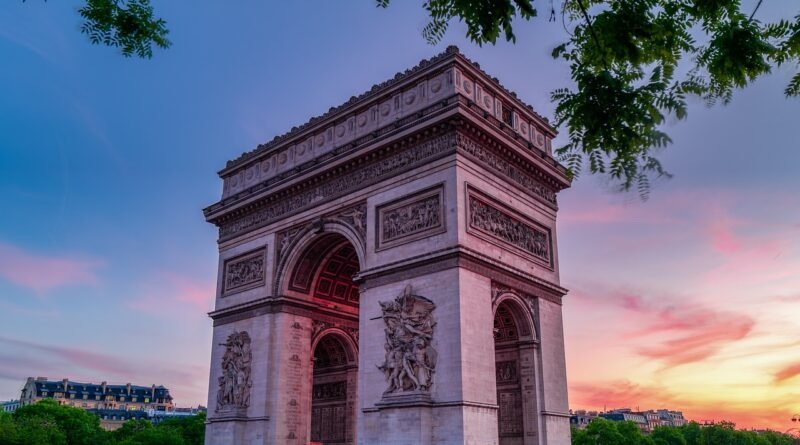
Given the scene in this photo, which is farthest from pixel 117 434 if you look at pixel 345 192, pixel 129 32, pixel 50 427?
pixel 129 32

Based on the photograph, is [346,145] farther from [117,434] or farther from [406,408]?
[117,434]

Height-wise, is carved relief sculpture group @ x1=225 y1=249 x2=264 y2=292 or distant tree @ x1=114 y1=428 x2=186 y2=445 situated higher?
carved relief sculpture group @ x1=225 y1=249 x2=264 y2=292

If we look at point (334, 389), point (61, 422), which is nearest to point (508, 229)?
point (334, 389)

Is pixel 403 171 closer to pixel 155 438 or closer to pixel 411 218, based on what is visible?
pixel 411 218

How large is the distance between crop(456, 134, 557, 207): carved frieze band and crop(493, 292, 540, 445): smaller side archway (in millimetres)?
4352

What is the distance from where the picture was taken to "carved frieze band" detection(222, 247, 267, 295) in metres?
29.5

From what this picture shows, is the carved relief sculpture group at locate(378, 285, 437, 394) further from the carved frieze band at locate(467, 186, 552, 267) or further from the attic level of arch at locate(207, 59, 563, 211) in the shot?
the attic level of arch at locate(207, 59, 563, 211)

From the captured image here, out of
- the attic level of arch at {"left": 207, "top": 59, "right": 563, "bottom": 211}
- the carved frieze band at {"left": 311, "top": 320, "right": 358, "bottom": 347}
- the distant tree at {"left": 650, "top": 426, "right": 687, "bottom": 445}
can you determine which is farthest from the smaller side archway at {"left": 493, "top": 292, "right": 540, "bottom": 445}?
the distant tree at {"left": 650, "top": 426, "right": 687, "bottom": 445}

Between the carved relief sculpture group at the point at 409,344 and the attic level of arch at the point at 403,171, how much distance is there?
15.4 ft

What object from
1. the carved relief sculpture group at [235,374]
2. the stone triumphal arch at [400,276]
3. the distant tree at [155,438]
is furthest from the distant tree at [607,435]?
the carved relief sculpture group at [235,374]

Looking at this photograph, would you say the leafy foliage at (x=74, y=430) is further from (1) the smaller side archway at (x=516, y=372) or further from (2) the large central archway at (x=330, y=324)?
(1) the smaller side archway at (x=516, y=372)

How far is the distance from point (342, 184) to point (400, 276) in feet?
16.8

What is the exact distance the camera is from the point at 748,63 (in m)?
6.98

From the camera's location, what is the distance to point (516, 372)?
81.3ft
